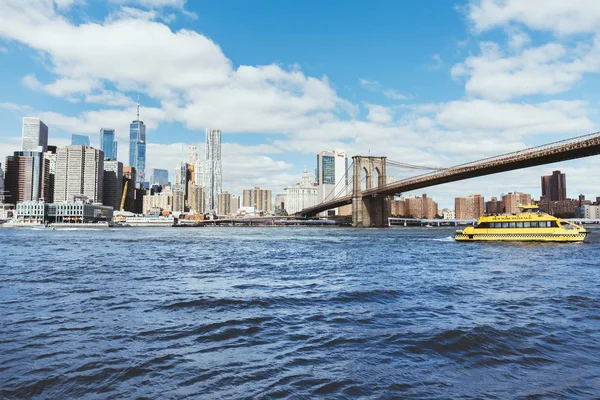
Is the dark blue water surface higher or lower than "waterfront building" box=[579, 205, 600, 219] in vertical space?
lower

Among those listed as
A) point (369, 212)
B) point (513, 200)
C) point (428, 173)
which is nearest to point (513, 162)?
point (428, 173)

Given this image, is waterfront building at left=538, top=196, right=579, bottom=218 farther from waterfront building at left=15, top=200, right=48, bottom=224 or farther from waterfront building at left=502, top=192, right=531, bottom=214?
waterfront building at left=15, top=200, right=48, bottom=224

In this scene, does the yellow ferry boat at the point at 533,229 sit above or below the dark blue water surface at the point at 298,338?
above

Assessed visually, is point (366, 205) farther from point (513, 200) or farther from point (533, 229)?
point (513, 200)

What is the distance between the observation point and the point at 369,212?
322 ft

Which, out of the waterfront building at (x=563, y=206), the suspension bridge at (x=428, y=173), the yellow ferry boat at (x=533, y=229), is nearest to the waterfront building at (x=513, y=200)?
the waterfront building at (x=563, y=206)

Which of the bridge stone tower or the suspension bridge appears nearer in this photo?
the suspension bridge

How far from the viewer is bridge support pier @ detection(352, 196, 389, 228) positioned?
95.9m

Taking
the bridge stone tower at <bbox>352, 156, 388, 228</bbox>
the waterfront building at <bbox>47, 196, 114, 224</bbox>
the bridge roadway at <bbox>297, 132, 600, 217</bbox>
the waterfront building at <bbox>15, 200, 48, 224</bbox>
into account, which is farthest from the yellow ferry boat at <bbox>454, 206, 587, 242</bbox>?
the waterfront building at <bbox>15, 200, 48, 224</bbox>

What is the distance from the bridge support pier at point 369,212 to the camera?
9588cm

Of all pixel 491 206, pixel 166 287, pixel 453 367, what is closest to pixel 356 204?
pixel 166 287

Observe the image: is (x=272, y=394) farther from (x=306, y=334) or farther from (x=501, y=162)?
(x=501, y=162)

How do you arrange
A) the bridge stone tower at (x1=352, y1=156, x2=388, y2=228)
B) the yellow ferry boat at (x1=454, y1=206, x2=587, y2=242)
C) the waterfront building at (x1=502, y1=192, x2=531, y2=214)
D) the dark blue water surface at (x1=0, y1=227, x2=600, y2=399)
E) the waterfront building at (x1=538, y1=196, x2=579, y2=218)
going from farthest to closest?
the waterfront building at (x1=538, y1=196, x2=579, y2=218), the waterfront building at (x1=502, y1=192, x2=531, y2=214), the bridge stone tower at (x1=352, y1=156, x2=388, y2=228), the yellow ferry boat at (x1=454, y1=206, x2=587, y2=242), the dark blue water surface at (x1=0, y1=227, x2=600, y2=399)

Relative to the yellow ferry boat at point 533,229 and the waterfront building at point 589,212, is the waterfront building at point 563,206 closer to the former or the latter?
the waterfront building at point 589,212
